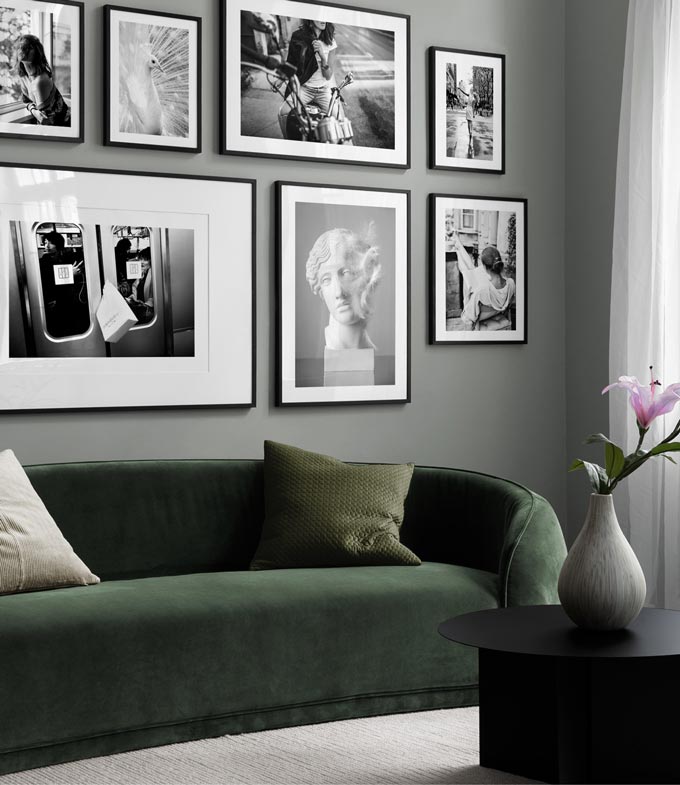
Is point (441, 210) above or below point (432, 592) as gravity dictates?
above

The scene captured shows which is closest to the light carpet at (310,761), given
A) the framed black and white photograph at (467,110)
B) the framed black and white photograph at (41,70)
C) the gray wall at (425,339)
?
the gray wall at (425,339)

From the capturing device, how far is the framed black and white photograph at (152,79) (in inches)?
161

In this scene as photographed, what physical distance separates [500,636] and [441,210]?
8.05ft

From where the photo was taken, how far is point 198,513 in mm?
3881

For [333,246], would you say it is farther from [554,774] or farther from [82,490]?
[554,774]

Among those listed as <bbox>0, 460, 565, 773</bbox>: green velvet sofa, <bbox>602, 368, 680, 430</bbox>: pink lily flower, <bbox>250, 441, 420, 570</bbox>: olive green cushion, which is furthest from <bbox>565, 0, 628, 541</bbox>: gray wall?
<bbox>602, 368, 680, 430</bbox>: pink lily flower

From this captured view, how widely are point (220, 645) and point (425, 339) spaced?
1975 mm

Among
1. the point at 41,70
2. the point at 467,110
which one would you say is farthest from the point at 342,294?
the point at 41,70

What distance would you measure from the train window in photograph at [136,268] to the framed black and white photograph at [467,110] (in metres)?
1.32

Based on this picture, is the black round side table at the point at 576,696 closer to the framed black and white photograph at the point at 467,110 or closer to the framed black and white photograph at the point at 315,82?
the framed black and white photograph at the point at 315,82

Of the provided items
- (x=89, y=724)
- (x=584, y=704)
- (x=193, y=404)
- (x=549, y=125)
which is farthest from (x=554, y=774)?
(x=549, y=125)

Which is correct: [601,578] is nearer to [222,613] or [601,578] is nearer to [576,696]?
[576,696]

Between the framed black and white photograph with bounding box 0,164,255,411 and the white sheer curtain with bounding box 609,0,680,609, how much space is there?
5.01 feet

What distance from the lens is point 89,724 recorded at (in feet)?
9.77
